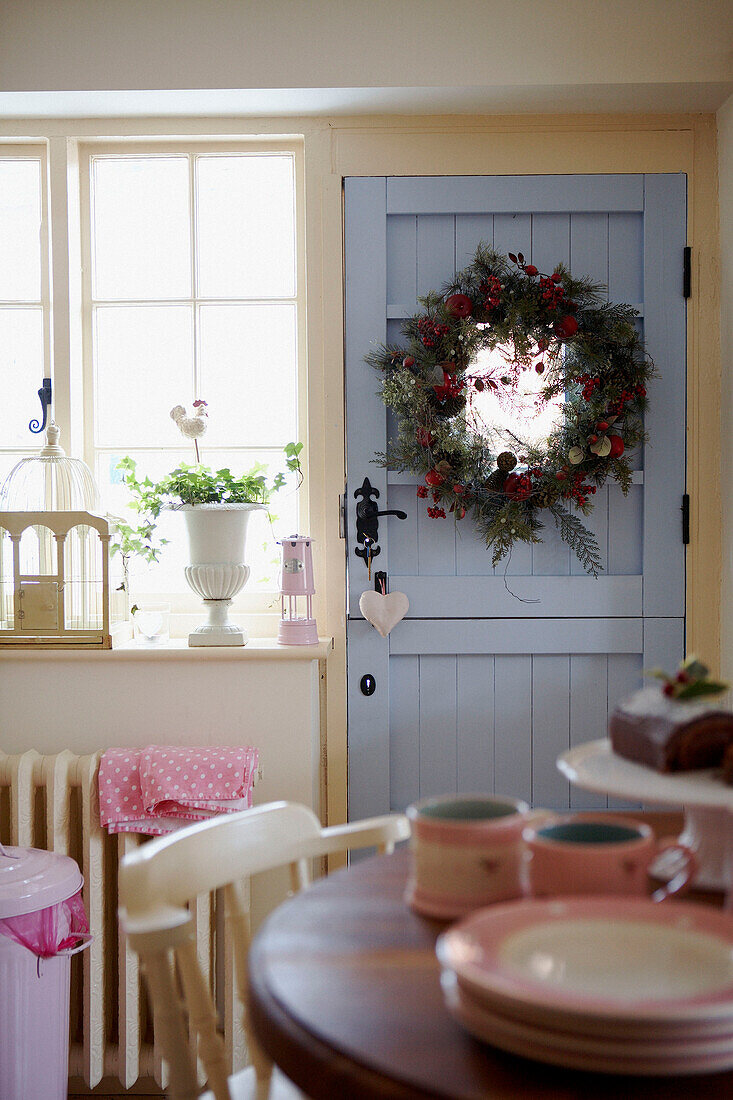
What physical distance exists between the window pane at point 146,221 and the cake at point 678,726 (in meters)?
1.95

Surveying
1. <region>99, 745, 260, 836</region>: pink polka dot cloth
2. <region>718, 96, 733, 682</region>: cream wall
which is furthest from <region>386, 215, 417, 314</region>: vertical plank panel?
<region>99, 745, 260, 836</region>: pink polka dot cloth

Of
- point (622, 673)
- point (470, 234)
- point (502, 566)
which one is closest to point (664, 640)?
point (622, 673)

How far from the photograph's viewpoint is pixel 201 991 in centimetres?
115

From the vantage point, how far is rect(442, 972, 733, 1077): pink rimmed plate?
2.17 ft

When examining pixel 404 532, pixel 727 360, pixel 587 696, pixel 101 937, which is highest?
pixel 727 360

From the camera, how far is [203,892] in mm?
1278

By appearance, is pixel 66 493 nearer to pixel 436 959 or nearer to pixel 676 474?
pixel 676 474

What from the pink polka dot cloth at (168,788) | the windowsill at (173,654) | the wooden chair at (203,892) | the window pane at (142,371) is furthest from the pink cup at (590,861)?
the window pane at (142,371)

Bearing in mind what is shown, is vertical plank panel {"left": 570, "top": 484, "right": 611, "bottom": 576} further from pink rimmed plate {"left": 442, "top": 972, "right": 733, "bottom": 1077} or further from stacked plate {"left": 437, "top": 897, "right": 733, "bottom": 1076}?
pink rimmed plate {"left": 442, "top": 972, "right": 733, "bottom": 1077}

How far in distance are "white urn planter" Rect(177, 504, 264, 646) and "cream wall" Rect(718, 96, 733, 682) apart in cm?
120

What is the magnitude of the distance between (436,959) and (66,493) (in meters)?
1.90

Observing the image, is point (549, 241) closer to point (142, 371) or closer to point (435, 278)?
point (435, 278)

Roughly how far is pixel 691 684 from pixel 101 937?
1614 millimetres

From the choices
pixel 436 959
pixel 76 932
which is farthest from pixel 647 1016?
pixel 76 932
